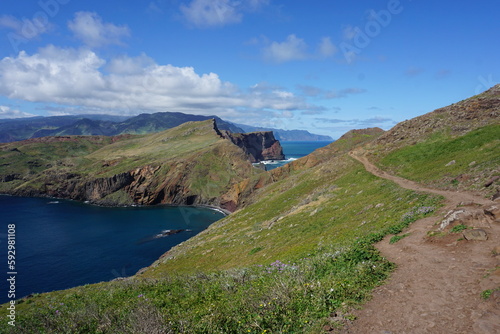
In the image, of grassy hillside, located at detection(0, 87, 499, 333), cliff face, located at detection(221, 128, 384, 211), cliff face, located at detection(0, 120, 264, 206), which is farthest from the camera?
cliff face, located at detection(0, 120, 264, 206)

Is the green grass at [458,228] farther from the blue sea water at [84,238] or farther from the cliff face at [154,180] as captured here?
the cliff face at [154,180]

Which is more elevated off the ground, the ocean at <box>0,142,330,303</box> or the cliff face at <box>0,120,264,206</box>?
the cliff face at <box>0,120,264,206</box>

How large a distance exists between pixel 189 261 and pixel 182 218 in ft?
281

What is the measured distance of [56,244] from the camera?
87625 millimetres

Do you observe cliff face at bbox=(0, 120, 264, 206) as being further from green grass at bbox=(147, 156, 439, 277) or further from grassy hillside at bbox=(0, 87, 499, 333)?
grassy hillside at bbox=(0, 87, 499, 333)

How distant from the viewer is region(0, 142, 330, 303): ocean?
65.2 m

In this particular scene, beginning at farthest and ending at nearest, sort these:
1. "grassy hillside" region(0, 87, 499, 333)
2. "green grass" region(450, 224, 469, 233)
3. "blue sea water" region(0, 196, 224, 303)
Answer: "blue sea water" region(0, 196, 224, 303) < "green grass" region(450, 224, 469, 233) < "grassy hillside" region(0, 87, 499, 333)

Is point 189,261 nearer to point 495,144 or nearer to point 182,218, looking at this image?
point 495,144

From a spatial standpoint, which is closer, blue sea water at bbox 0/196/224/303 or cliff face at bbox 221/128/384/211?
blue sea water at bbox 0/196/224/303

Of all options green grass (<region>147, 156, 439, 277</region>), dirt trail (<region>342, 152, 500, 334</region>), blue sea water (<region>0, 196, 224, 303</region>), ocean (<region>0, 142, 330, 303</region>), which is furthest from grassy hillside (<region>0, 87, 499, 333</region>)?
ocean (<region>0, 142, 330, 303</region>)

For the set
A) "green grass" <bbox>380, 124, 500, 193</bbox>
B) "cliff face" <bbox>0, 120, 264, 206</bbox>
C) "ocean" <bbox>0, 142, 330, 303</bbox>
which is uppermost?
"green grass" <bbox>380, 124, 500, 193</bbox>

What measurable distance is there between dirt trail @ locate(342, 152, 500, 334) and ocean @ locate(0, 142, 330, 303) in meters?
66.9

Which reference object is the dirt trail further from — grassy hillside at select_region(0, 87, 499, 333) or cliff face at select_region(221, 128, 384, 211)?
cliff face at select_region(221, 128, 384, 211)

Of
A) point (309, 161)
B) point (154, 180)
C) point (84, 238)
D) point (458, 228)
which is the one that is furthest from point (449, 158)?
point (154, 180)
